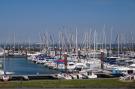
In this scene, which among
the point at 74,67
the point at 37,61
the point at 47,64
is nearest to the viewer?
the point at 74,67

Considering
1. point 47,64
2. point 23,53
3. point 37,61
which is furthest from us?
point 23,53

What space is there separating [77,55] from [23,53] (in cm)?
6662

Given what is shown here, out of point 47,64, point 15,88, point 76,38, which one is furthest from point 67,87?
point 76,38

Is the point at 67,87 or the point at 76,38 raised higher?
the point at 76,38

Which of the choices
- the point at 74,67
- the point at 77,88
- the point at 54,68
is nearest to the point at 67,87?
the point at 77,88

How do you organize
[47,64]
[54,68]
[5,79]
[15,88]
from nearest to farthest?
[15,88], [5,79], [54,68], [47,64]

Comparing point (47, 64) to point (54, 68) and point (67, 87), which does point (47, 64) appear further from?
point (67, 87)

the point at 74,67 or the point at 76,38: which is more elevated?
the point at 76,38

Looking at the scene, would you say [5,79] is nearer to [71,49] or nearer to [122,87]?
[122,87]

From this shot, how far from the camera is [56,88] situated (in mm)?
34000

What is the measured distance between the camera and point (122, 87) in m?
35.2

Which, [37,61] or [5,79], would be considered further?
[37,61]

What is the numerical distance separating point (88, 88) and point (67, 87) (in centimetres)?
236

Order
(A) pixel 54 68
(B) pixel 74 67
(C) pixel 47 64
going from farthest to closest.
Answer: (C) pixel 47 64, (A) pixel 54 68, (B) pixel 74 67
